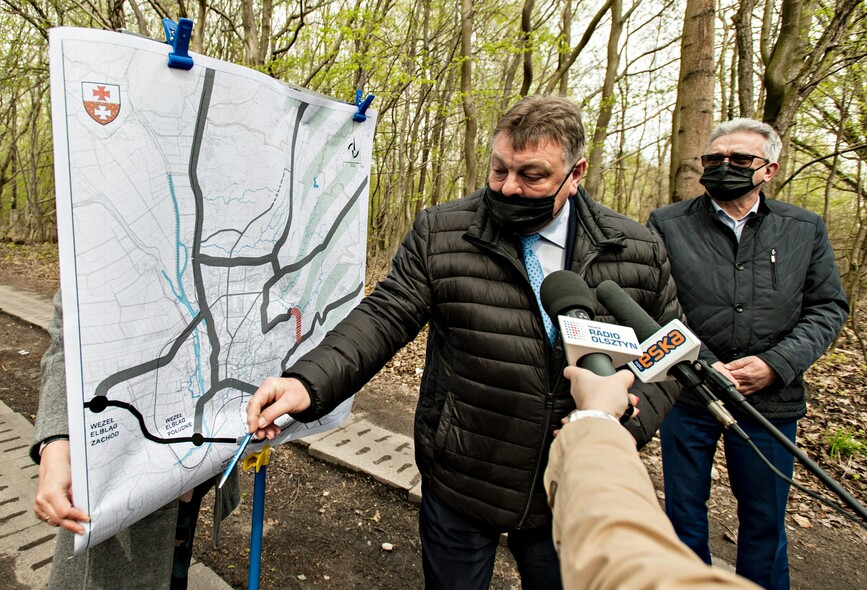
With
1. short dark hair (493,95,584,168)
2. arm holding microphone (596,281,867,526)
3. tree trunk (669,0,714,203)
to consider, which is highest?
tree trunk (669,0,714,203)

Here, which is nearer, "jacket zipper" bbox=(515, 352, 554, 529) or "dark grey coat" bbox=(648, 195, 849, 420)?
"jacket zipper" bbox=(515, 352, 554, 529)

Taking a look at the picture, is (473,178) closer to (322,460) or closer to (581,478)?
(322,460)

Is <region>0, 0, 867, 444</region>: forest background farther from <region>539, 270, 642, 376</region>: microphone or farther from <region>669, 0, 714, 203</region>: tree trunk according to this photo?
Answer: <region>539, 270, 642, 376</region>: microphone

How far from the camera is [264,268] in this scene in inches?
66.8

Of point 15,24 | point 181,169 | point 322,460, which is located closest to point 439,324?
point 181,169

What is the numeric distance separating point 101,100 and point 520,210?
47.3 inches

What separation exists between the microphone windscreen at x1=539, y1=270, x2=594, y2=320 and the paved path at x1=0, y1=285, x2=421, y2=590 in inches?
90.4

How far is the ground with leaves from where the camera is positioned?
2705 mm

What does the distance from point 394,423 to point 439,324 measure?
309 centimetres

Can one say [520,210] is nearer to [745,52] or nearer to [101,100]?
[101,100]

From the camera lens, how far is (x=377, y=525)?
312 centimetres

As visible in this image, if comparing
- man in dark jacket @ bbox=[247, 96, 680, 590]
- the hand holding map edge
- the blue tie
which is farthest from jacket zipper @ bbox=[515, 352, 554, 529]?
the hand holding map edge

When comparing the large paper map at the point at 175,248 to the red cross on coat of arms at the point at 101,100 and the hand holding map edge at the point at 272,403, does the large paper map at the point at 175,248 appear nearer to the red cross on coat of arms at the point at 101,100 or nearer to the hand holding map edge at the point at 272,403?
the red cross on coat of arms at the point at 101,100

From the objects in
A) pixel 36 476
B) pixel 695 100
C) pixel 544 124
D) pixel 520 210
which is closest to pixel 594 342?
pixel 520 210
